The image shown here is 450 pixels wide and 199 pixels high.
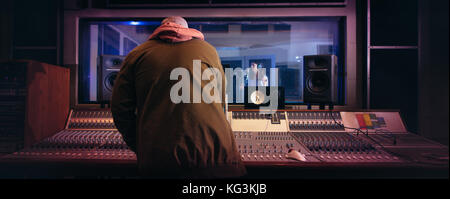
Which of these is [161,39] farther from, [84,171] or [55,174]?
[55,174]

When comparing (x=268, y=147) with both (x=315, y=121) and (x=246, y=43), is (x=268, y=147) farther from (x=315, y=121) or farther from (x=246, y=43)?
(x=246, y=43)

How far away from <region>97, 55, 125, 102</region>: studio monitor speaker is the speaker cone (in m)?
1.87

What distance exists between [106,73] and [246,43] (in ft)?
7.56

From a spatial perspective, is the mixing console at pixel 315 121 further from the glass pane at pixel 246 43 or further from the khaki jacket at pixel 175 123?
the khaki jacket at pixel 175 123

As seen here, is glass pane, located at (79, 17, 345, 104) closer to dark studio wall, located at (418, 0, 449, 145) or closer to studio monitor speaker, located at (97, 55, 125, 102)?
studio monitor speaker, located at (97, 55, 125, 102)

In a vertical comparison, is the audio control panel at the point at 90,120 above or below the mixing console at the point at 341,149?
above

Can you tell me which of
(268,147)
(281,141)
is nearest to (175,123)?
Answer: (268,147)

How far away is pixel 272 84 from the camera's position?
2.13 m

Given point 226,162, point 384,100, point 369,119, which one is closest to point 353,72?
point 384,100

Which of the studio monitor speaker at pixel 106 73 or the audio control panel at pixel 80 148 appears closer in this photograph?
the audio control panel at pixel 80 148

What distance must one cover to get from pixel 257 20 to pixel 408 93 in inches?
71.0

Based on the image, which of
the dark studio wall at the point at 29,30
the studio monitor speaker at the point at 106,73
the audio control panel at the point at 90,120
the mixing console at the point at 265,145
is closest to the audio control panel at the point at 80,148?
the audio control panel at the point at 90,120

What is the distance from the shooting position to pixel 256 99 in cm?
183

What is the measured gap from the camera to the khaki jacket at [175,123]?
0.92 m
